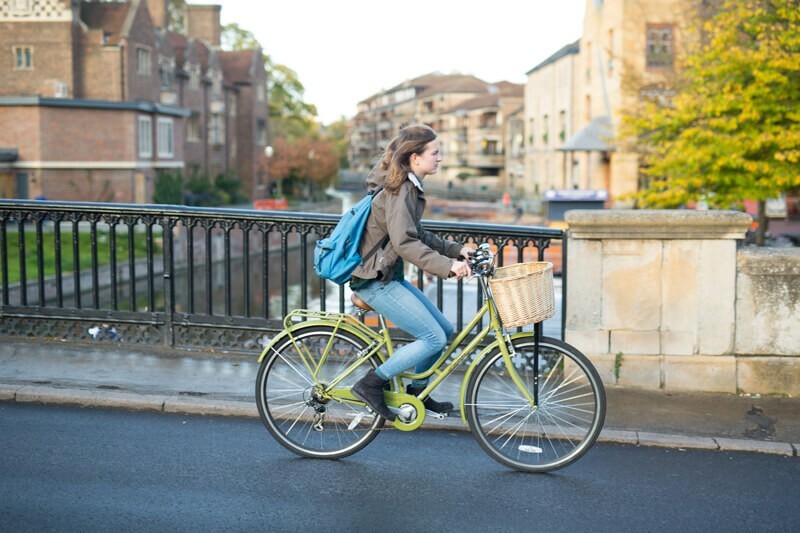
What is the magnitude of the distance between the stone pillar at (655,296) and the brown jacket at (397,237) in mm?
2487

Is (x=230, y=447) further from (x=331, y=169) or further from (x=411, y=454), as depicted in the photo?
(x=331, y=169)

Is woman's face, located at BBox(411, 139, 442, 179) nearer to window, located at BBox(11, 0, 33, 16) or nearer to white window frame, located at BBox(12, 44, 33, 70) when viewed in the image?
white window frame, located at BBox(12, 44, 33, 70)

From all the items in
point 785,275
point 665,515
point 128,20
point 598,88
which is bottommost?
point 665,515

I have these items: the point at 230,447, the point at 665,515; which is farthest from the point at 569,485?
the point at 230,447


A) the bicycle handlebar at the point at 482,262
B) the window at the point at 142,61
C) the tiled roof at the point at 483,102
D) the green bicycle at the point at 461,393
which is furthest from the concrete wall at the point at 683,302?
the tiled roof at the point at 483,102

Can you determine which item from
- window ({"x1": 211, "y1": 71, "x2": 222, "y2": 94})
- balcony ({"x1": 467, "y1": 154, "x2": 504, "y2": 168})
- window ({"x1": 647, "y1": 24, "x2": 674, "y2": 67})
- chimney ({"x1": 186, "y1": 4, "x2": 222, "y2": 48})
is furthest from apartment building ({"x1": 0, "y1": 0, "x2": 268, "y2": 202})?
balcony ({"x1": 467, "y1": 154, "x2": 504, "y2": 168})

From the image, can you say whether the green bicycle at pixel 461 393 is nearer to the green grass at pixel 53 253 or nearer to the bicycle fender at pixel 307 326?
the bicycle fender at pixel 307 326

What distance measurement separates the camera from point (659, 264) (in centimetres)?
727

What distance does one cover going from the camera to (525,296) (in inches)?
193

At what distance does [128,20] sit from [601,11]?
2589 centimetres

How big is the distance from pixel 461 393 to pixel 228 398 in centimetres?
212

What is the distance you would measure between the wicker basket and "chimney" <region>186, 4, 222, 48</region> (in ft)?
252

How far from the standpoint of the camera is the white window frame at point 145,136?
5159 cm

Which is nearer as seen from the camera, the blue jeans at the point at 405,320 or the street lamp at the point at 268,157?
the blue jeans at the point at 405,320
